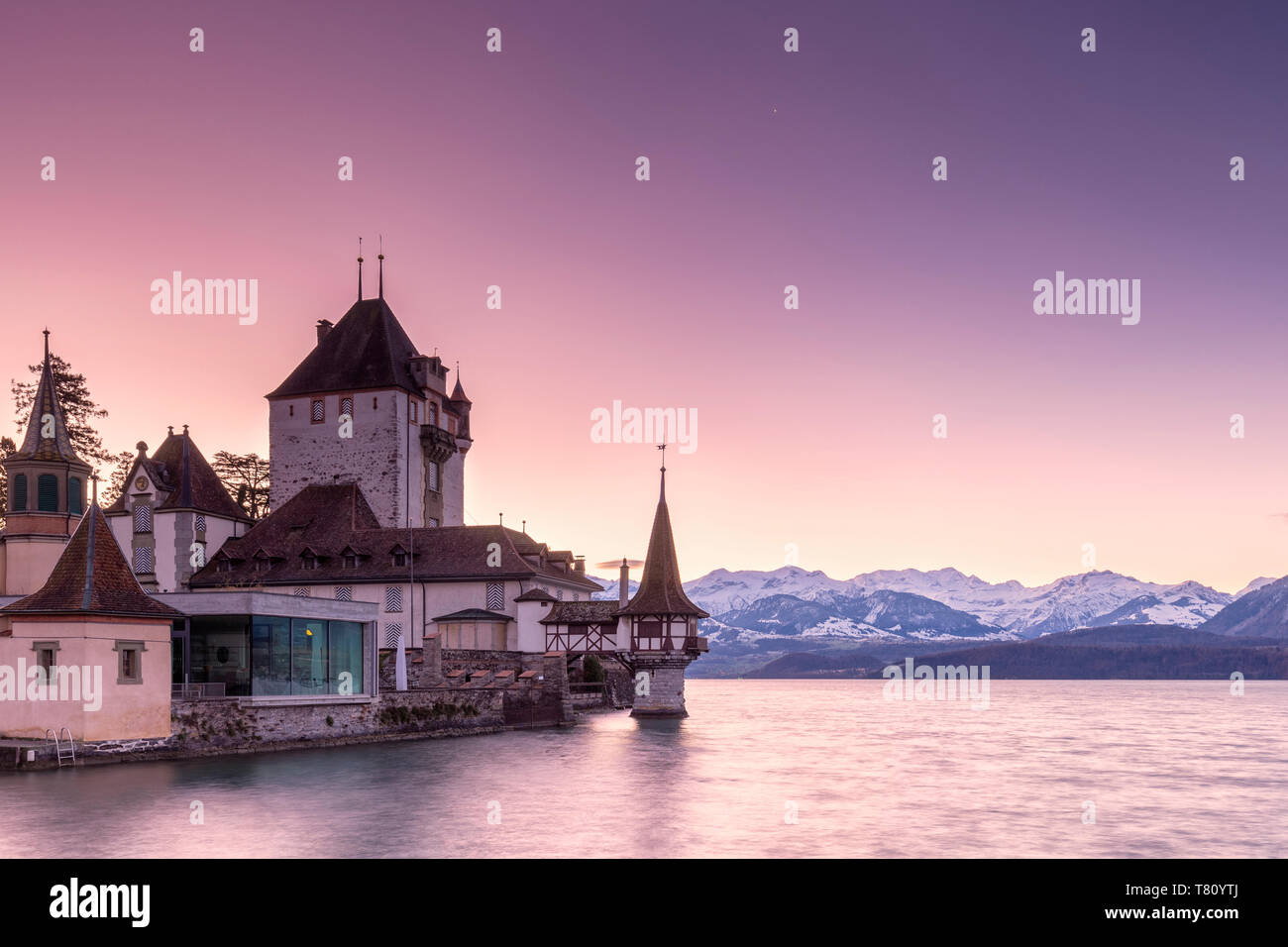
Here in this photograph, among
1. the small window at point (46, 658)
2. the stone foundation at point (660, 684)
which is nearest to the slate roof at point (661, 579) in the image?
the stone foundation at point (660, 684)

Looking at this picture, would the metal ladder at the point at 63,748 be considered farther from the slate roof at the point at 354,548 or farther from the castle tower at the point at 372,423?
the castle tower at the point at 372,423

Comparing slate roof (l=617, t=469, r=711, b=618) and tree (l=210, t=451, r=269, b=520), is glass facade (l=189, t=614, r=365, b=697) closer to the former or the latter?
slate roof (l=617, t=469, r=711, b=618)

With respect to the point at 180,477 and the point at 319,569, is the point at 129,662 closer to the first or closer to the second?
the point at 319,569

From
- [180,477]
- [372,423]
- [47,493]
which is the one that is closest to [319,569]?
[180,477]

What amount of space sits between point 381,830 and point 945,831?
13665 mm

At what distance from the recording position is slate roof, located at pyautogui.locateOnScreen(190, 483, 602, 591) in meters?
71.5

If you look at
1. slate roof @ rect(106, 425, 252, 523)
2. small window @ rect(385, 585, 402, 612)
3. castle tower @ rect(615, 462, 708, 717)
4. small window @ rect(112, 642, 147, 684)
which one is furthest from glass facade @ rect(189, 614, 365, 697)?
slate roof @ rect(106, 425, 252, 523)

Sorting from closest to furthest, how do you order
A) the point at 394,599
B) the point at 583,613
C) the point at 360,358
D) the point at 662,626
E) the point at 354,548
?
the point at 662,626 < the point at 394,599 < the point at 583,613 < the point at 354,548 < the point at 360,358

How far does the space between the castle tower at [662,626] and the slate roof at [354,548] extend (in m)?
6.58

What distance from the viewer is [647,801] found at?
33.6 m

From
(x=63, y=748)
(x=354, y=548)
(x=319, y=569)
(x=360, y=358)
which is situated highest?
(x=360, y=358)

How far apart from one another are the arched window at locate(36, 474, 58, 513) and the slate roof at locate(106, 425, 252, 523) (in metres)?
24.1

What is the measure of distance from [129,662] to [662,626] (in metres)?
36.4
